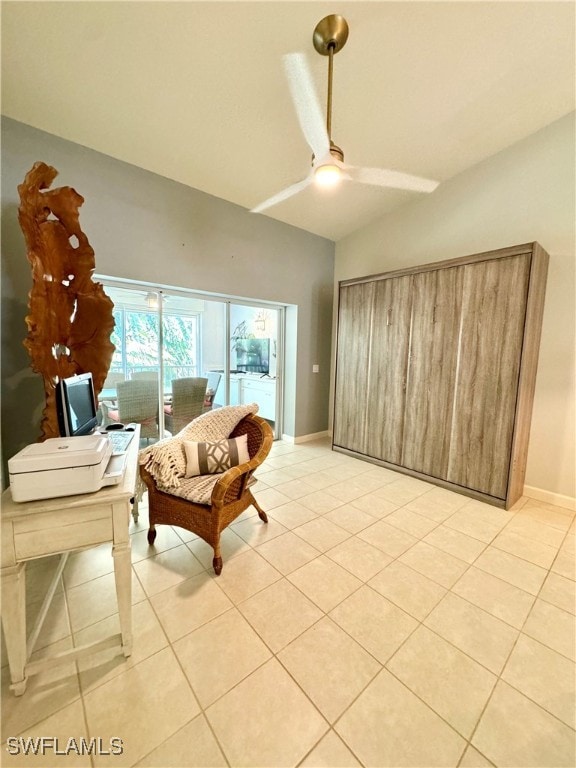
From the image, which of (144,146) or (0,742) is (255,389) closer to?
(144,146)

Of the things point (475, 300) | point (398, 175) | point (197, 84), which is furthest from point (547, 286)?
point (197, 84)

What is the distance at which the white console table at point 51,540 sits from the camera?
1.10 metres

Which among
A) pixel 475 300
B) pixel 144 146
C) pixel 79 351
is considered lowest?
pixel 79 351

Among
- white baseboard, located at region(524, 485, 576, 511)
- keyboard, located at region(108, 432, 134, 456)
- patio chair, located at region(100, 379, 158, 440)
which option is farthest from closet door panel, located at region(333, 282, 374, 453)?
keyboard, located at region(108, 432, 134, 456)

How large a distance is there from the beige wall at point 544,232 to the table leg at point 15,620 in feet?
12.8

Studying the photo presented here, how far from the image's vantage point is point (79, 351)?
2193 millimetres

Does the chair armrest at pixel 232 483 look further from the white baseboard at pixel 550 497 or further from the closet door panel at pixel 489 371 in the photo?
the white baseboard at pixel 550 497

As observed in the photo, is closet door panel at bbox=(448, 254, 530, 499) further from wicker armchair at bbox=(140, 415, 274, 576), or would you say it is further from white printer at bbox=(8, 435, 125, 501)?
white printer at bbox=(8, 435, 125, 501)

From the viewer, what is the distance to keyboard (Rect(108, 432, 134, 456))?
1.65 meters

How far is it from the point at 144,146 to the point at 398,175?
2153 millimetres

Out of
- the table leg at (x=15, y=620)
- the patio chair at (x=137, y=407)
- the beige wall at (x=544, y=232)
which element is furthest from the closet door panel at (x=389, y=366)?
the table leg at (x=15, y=620)

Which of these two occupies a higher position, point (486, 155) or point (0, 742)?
point (486, 155)

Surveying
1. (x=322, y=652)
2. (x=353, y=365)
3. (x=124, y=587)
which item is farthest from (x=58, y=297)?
(x=353, y=365)

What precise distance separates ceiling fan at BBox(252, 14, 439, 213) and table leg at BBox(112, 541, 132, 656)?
218 centimetres
